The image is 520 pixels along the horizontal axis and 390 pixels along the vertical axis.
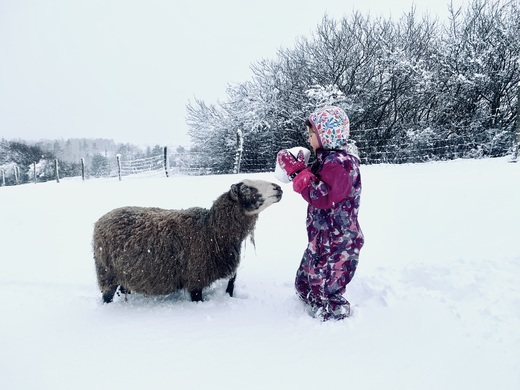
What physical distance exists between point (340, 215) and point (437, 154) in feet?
39.0

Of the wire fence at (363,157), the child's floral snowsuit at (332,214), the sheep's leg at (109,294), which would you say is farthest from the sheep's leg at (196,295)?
the wire fence at (363,157)

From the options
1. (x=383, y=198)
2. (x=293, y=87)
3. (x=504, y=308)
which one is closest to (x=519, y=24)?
(x=293, y=87)

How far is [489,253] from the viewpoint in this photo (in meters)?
3.24

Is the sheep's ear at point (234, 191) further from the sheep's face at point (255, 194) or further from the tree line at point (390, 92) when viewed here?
the tree line at point (390, 92)

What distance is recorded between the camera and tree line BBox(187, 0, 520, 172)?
43.1ft

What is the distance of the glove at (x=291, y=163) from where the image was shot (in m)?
2.65

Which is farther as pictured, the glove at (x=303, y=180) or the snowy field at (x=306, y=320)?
the glove at (x=303, y=180)

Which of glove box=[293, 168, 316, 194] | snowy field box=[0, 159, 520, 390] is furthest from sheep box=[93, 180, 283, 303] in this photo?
glove box=[293, 168, 316, 194]

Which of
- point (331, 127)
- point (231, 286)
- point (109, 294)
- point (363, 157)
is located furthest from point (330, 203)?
point (363, 157)

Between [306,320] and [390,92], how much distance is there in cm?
Answer: 1607

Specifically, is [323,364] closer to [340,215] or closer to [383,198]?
[340,215]

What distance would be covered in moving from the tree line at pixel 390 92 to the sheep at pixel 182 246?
929cm

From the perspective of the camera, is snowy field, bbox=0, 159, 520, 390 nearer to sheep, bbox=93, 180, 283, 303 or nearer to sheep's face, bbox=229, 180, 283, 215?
sheep, bbox=93, 180, 283, 303

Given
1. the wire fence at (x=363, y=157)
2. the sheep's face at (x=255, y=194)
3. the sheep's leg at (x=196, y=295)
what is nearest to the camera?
the sheep's face at (x=255, y=194)
